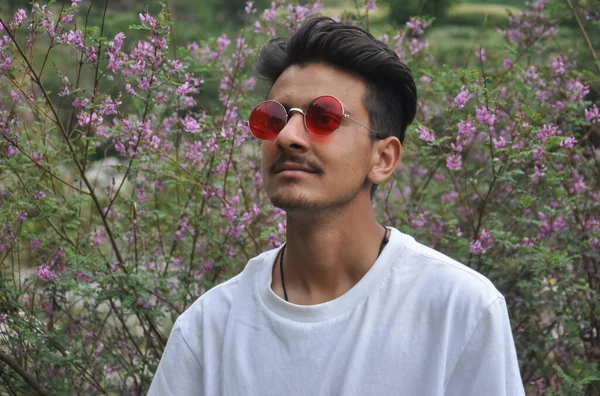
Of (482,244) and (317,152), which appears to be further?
(482,244)

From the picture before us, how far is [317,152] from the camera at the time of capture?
2.22 m

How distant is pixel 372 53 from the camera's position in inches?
90.3

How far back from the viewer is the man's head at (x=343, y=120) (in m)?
2.21

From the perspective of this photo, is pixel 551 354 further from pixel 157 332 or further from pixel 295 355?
pixel 295 355

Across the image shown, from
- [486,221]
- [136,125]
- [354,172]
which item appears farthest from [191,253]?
[354,172]

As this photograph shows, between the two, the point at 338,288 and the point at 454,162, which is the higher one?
the point at 454,162

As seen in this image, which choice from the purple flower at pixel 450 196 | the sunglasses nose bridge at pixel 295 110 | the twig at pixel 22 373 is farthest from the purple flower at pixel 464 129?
the twig at pixel 22 373

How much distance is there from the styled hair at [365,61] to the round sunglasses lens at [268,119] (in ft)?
0.53

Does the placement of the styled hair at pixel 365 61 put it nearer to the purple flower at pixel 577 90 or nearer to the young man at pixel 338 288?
the young man at pixel 338 288

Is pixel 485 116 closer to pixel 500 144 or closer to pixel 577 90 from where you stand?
pixel 500 144

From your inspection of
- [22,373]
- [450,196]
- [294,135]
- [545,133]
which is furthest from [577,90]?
[22,373]

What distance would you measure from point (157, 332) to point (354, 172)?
60.4 inches

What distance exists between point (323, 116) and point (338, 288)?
0.41 metres

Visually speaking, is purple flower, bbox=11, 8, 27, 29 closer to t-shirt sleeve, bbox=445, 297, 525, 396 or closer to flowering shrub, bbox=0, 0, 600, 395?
flowering shrub, bbox=0, 0, 600, 395
